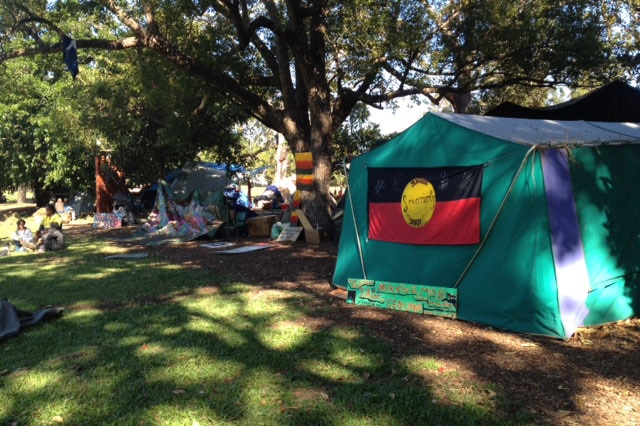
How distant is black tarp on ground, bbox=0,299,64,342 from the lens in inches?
221

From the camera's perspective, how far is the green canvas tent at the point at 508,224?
A: 17.5 ft

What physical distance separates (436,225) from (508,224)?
88 centimetres

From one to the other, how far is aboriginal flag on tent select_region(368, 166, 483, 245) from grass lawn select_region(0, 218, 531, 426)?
4.77 ft

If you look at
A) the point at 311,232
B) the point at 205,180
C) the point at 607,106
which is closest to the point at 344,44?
the point at 311,232

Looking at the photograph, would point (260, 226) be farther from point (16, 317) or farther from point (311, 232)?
point (16, 317)

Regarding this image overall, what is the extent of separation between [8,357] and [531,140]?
5.69 m

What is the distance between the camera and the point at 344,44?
11336 millimetres

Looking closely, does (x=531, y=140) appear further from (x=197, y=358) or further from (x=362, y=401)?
(x=197, y=358)

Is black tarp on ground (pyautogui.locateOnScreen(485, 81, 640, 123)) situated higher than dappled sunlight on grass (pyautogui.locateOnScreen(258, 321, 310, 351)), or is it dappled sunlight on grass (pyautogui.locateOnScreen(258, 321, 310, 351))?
black tarp on ground (pyautogui.locateOnScreen(485, 81, 640, 123))

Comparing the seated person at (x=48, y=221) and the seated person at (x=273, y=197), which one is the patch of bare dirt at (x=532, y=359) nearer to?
the seated person at (x=48, y=221)

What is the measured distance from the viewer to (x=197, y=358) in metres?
4.79

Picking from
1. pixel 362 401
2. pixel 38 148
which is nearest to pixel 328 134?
pixel 362 401

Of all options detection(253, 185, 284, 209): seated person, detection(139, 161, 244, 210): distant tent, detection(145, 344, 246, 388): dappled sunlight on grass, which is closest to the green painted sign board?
detection(145, 344, 246, 388): dappled sunlight on grass

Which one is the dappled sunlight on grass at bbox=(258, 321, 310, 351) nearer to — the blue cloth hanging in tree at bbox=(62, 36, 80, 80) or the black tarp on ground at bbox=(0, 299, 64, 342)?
the black tarp on ground at bbox=(0, 299, 64, 342)
